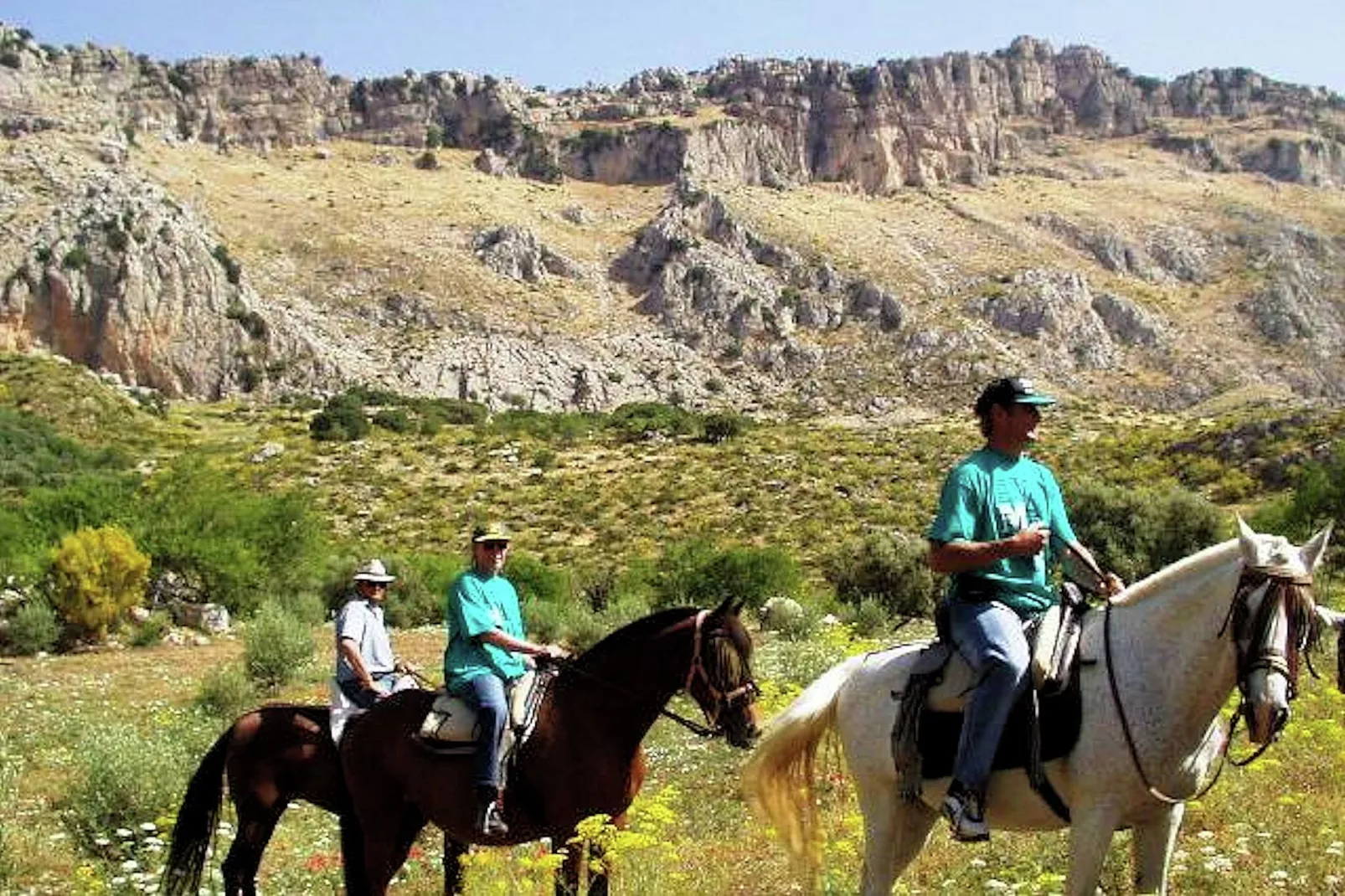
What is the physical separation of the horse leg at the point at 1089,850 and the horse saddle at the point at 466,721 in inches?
142

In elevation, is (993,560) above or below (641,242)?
below

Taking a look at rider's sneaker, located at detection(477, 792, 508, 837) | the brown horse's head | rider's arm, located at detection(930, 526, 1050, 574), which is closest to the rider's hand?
rider's arm, located at detection(930, 526, 1050, 574)

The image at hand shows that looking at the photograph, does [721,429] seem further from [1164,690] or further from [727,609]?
[1164,690]

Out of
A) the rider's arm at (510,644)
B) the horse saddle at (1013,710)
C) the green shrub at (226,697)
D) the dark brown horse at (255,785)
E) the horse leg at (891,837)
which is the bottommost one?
the green shrub at (226,697)

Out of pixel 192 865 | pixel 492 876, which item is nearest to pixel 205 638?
pixel 192 865

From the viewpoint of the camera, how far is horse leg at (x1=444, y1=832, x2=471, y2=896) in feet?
28.8

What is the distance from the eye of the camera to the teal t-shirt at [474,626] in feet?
25.0

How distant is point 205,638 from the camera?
1182 inches

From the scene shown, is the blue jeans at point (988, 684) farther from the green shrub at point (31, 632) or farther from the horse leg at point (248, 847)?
the green shrub at point (31, 632)

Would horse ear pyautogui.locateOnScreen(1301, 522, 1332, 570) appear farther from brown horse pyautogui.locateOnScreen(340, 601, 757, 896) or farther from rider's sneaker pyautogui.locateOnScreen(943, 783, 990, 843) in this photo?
brown horse pyautogui.locateOnScreen(340, 601, 757, 896)

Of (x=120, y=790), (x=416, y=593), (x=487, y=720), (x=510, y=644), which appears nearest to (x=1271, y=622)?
(x=510, y=644)

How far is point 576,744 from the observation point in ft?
24.8

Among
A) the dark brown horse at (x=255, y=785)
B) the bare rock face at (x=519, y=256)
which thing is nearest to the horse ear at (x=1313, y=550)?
the dark brown horse at (x=255, y=785)

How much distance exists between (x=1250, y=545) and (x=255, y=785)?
7218mm
